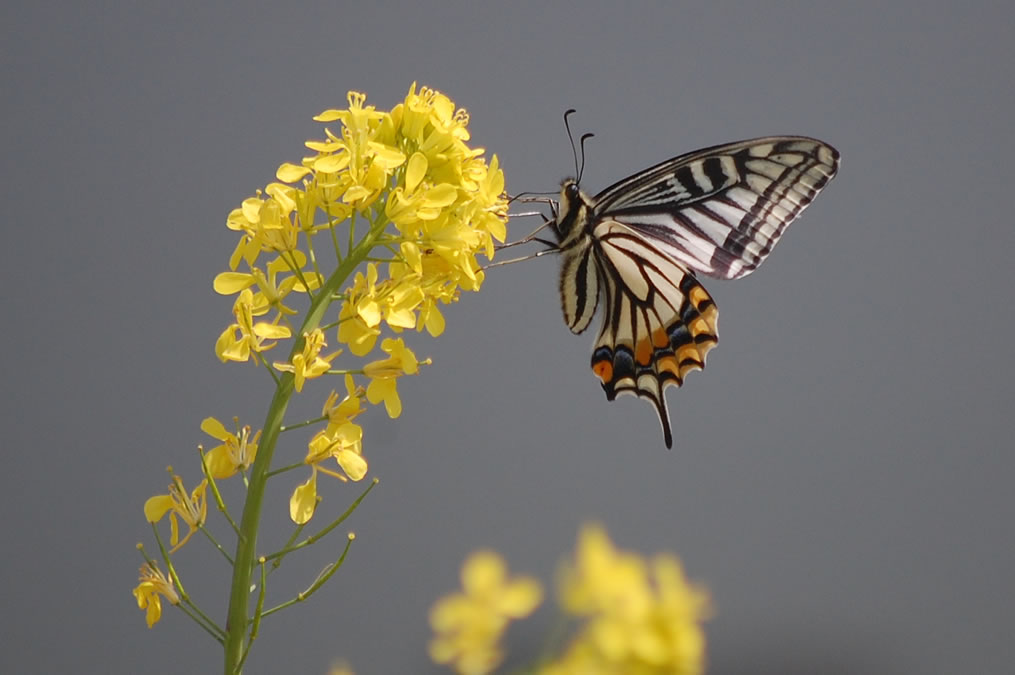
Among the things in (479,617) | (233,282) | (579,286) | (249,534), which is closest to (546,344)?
(579,286)

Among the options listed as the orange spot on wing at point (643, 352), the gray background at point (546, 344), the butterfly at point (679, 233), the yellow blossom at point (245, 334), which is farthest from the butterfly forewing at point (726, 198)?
the gray background at point (546, 344)

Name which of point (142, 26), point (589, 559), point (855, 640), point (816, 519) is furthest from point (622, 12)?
point (589, 559)

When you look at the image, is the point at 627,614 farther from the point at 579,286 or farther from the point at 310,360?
the point at 579,286

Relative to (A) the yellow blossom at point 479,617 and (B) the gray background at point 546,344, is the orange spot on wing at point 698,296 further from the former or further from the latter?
(B) the gray background at point 546,344

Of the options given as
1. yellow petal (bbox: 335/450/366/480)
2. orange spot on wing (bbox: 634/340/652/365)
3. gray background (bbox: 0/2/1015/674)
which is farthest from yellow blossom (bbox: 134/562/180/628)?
gray background (bbox: 0/2/1015/674)

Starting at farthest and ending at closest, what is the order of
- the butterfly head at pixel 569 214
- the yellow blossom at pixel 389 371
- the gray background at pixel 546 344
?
1. the gray background at pixel 546 344
2. the butterfly head at pixel 569 214
3. the yellow blossom at pixel 389 371
